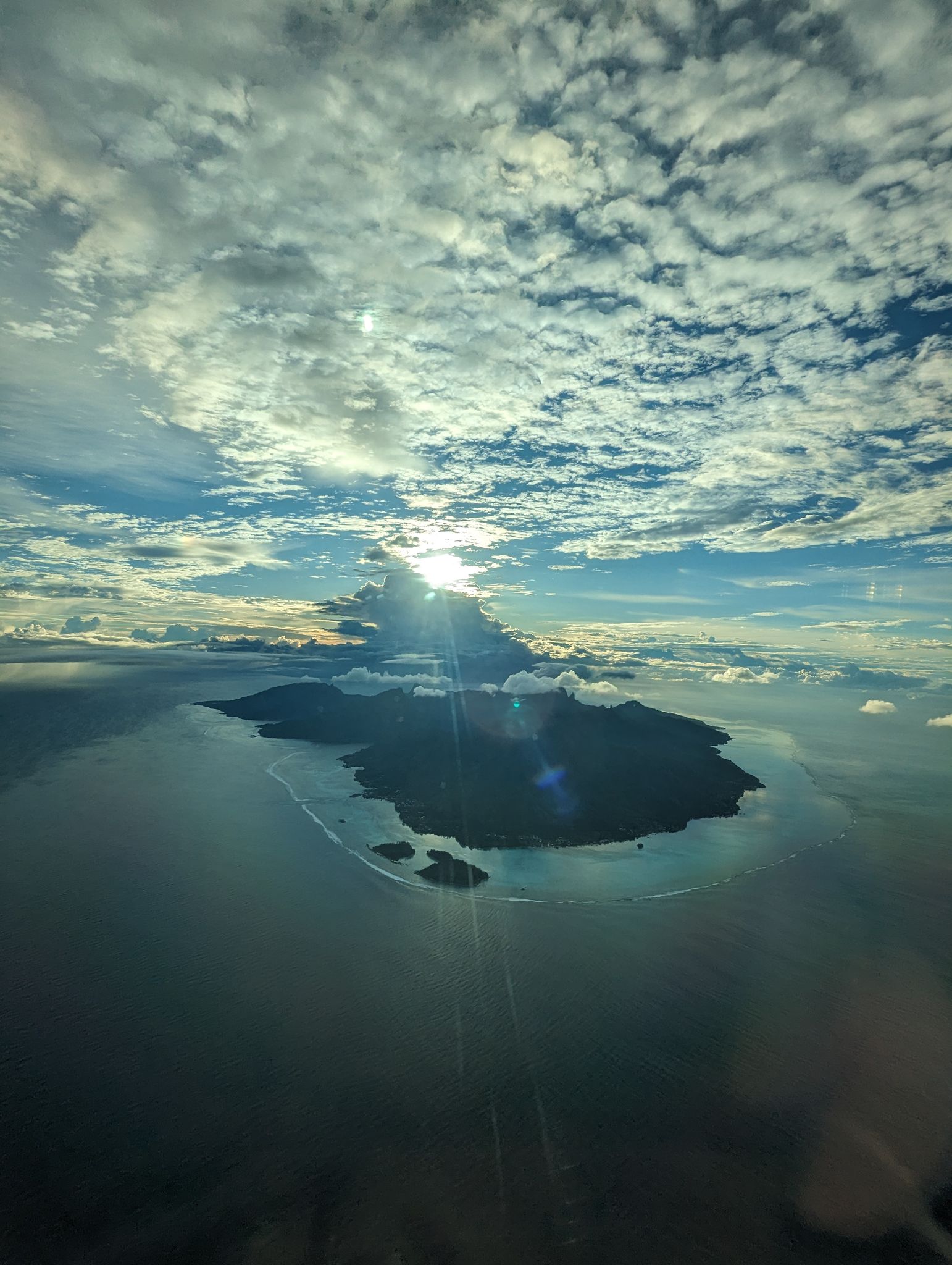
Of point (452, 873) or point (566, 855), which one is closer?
point (452, 873)

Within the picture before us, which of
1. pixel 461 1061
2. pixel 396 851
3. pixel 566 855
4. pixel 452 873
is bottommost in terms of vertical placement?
pixel 566 855

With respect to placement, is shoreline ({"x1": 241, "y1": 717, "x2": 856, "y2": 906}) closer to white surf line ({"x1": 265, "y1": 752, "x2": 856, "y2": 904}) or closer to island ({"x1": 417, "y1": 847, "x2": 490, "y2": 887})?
white surf line ({"x1": 265, "y1": 752, "x2": 856, "y2": 904})

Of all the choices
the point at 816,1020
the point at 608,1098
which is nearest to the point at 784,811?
the point at 816,1020

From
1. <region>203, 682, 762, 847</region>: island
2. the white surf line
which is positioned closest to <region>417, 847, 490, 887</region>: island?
the white surf line

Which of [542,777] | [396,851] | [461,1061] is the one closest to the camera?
[461,1061]

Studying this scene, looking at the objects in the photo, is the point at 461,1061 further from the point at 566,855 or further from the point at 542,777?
the point at 542,777

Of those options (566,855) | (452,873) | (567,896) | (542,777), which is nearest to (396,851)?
(452,873)
